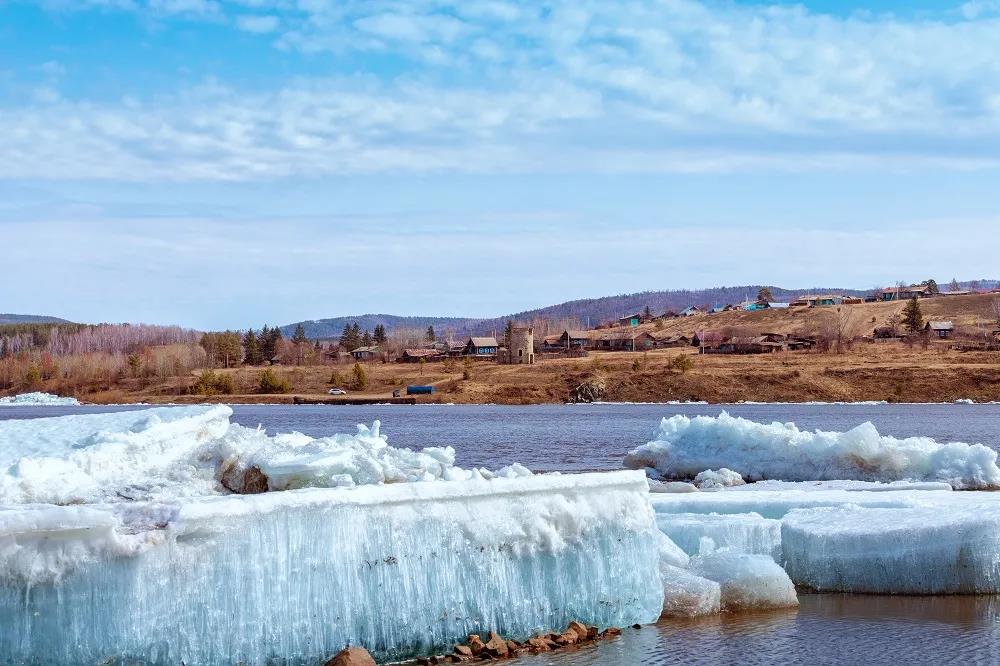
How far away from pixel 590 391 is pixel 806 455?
8565cm

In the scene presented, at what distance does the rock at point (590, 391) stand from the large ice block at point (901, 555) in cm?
9767

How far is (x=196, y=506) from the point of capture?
9633mm

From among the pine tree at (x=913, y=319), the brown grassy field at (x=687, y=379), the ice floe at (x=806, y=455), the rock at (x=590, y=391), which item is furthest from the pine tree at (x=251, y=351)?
the ice floe at (x=806, y=455)

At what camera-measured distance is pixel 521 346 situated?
14200 cm

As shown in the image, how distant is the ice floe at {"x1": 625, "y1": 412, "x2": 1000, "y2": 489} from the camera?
25234 millimetres

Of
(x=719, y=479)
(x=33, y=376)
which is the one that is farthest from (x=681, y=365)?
(x=719, y=479)

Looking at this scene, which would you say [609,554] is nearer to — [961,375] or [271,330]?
[961,375]

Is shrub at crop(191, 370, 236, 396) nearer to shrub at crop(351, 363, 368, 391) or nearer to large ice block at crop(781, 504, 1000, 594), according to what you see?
shrub at crop(351, 363, 368, 391)

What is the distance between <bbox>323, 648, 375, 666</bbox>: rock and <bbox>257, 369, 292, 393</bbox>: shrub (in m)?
120

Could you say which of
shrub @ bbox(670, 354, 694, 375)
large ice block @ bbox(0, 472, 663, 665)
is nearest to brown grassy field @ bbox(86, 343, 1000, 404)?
shrub @ bbox(670, 354, 694, 375)

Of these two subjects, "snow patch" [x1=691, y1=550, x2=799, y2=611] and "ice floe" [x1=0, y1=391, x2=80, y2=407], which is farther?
"ice floe" [x1=0, y1=391, x2=80, y2=407]

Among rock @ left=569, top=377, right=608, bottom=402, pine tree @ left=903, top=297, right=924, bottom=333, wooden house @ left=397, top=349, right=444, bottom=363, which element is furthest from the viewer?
wooden house @ left=397, top=349, right=444, bottom=363

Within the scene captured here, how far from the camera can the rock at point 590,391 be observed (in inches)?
4427

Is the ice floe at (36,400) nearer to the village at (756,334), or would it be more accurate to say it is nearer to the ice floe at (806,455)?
the village at (756,334)
